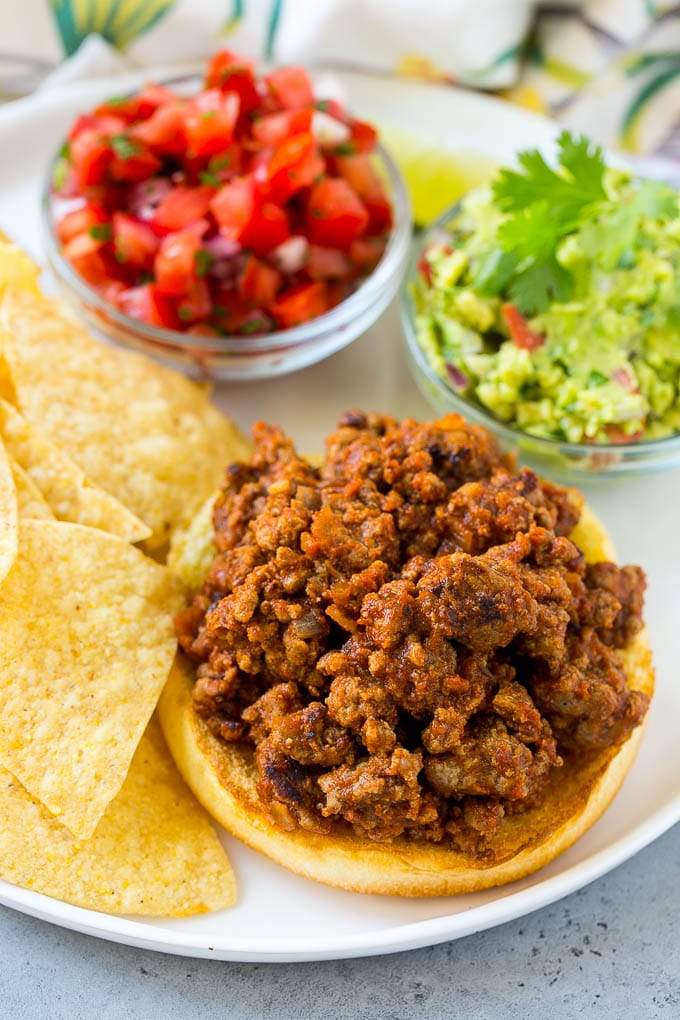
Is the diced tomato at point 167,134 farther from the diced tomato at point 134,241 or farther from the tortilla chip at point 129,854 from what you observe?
the tortilla chip at point 129,854

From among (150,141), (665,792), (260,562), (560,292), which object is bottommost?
(665,792)

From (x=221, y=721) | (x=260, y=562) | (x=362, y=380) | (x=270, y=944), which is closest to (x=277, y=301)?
(x=362, y=380)

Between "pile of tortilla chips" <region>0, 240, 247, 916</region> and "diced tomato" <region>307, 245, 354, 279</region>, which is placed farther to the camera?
"diced tomato" <region>307, 245, 354, 279</region>

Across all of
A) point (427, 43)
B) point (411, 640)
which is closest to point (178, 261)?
point (411, 640)

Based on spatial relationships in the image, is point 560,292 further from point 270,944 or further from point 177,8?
point 177,8

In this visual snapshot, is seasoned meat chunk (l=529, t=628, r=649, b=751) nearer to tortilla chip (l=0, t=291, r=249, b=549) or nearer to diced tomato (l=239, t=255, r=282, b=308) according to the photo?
tortilla chip (l=0, t=291, r=249, b=549)

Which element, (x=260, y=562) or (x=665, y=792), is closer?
(x=260, y=562)

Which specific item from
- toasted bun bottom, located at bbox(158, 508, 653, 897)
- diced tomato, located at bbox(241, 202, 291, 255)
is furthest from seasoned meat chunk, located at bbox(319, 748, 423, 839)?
diced tomato, located at bbox(241, 202, 291, 255)
